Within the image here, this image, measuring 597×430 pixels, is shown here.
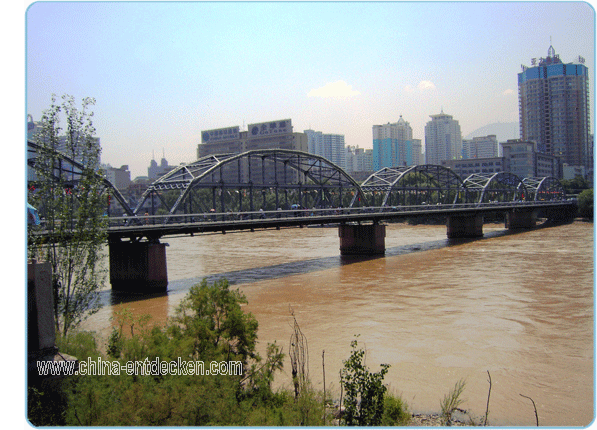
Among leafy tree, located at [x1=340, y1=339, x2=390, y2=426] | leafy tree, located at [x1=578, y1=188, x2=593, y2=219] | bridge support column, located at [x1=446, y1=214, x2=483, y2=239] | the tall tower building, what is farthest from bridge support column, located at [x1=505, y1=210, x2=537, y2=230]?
leafy tree, located at [x1=340, y1=339, x2=390, y2=426]

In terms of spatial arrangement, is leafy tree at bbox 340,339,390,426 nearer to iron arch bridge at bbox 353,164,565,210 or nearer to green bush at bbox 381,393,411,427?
green bush at bbox 381,393,411,427

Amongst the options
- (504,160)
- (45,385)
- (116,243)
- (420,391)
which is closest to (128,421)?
(45,385)

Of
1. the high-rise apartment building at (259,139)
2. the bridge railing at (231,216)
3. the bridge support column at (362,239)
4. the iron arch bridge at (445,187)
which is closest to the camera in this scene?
the bridge railing at (231,216)

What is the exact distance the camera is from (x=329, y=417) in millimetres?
9328

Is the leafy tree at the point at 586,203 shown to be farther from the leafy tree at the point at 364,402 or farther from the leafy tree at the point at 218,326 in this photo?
the leafy tree at the point at 218,326

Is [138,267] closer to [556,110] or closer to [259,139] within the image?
[259,139]

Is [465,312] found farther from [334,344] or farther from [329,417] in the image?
[329,417]

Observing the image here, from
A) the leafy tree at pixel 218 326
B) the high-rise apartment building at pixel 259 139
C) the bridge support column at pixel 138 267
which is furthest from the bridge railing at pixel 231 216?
the high-rise apartment building at pixel 259 139

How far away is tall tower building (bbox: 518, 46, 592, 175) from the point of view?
118 m

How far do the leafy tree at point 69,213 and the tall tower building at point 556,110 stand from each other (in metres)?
117

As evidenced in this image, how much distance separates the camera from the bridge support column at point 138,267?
31562 millimetres

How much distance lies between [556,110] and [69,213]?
146880 millimetres

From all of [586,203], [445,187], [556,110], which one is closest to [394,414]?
[445,187]

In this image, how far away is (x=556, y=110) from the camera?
13550cm
